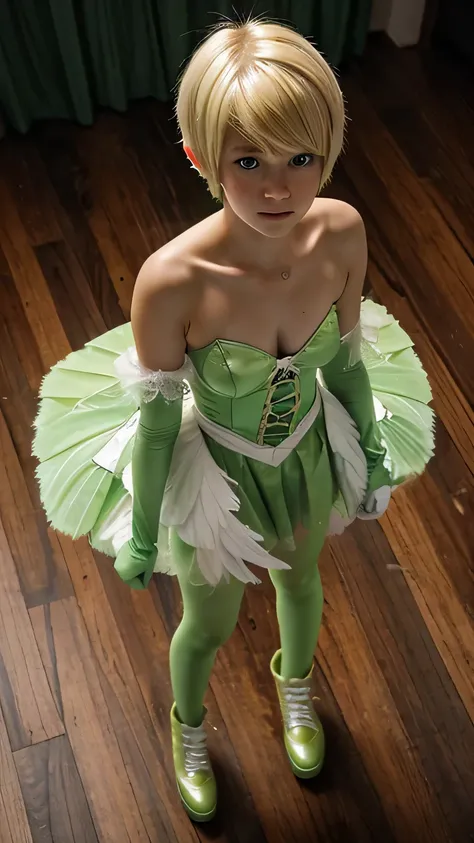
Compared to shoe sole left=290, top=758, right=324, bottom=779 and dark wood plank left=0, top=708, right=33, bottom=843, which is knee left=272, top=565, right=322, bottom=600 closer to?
shoe sole left=290, top=758, right=324, bottom=779

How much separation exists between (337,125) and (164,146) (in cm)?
161

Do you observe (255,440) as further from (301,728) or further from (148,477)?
(301,728)

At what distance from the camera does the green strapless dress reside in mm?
1073

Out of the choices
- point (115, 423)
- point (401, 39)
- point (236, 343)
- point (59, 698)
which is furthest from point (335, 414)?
point (401, 39)

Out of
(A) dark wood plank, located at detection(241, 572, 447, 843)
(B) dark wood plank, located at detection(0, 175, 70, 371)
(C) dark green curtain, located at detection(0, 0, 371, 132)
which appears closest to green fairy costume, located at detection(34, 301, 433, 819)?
(A) dark wood plank, located at detection(241, 572, 447, 843)

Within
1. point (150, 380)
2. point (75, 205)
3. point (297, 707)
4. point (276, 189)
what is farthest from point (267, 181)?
point (75, 205)

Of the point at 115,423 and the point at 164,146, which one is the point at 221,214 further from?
the point at 164,146

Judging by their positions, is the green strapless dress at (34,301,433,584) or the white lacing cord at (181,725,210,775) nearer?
the green strapless dress at (34,301,433,584)

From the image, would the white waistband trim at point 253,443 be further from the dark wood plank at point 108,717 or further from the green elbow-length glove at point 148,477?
the dark wood plank at point 108,717

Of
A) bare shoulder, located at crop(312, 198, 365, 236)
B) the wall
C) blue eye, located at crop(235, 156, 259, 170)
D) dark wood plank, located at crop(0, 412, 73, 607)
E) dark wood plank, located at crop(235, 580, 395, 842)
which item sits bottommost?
dark wood plank, located at crop(235, 580, 395, 842)

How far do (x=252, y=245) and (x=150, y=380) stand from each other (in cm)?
19

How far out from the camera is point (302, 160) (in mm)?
880

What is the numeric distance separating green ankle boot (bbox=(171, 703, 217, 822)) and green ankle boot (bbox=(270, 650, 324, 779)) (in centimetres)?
15

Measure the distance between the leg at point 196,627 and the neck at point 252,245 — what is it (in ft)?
1.34
